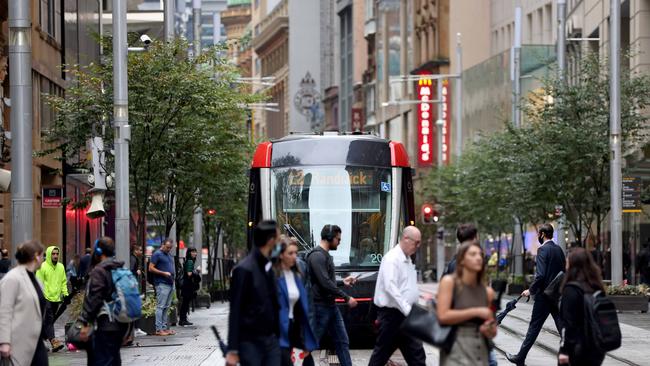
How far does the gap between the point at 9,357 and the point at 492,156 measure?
119 feet

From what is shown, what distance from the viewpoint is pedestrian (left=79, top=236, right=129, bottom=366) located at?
1474 centimetres

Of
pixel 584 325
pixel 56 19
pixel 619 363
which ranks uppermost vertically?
pixel 56 19

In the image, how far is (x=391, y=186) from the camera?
26734 mm

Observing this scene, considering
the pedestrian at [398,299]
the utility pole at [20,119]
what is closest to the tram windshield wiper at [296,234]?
the utility pole at [20,119]

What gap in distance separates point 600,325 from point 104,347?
456 cm

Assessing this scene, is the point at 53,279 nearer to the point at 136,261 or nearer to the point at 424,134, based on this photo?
the point at 136,261

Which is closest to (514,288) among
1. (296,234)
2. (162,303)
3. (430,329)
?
(162,303)

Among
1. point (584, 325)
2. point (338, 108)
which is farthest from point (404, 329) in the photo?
point (338, 108)

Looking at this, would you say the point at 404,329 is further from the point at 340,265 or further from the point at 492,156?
the point at 492,156

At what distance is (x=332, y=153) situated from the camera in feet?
88.5

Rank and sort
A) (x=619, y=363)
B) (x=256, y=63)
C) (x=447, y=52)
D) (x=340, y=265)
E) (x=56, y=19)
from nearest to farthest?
(x=619, y=363), (x=340, y=265), (x=56, y=19), (x=447, y=52), (x=256, y=63)

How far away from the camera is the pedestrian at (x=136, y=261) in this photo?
1157 inches

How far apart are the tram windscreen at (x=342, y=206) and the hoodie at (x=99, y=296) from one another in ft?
36.8

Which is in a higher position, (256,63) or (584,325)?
(256,63)
